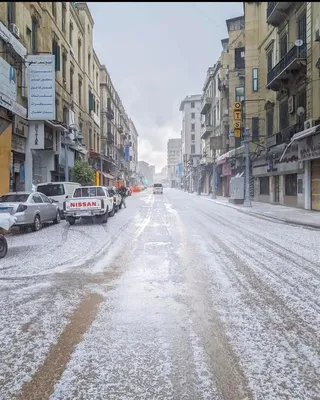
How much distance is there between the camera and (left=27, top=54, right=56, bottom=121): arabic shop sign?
24.2 metres

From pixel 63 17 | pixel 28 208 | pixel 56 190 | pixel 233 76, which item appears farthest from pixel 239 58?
pixel 28 208

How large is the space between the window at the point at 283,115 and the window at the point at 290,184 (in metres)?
3.76

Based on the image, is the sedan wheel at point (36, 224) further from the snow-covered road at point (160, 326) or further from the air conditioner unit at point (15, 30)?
the air conditioner unit at point (15, 30)

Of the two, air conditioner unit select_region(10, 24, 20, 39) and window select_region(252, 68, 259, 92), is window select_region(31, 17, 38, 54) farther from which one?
window select_region(252, 68, 259, 92)

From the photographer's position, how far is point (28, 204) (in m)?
14.4

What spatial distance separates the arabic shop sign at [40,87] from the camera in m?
24.2

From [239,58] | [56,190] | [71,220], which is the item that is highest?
[239,58]

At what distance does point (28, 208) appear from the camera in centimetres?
1427

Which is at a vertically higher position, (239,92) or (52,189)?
(239,92)

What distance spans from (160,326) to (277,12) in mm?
27591

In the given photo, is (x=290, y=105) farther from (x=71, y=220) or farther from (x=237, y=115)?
(x=71, y=220)

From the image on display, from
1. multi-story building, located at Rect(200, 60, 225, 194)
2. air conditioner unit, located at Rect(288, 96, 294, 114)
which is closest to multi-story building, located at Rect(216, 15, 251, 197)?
multi-story building, located at Rect(200, 60, 225, 194)

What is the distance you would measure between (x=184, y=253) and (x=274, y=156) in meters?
Answer: 22.6

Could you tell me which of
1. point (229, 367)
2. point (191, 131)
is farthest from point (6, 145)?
point (191, 131)
